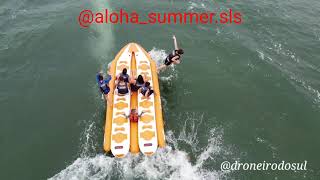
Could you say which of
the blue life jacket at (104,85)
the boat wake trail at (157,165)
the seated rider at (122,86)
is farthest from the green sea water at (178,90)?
the seated rider at (122,86)

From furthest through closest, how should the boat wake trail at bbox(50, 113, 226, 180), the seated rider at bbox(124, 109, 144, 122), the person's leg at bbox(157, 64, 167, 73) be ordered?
the person's leg at bbox(157, 64, 167, 73) → the seated rider at bbox(124, 109, 144, 122) → the boat wake trail at bbox(50, 113, 226, 180)

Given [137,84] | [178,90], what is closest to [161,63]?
[178,90]

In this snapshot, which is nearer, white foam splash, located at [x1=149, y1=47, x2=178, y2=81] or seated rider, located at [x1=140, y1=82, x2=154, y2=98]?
seated rider, located at [x1=140, y1=82, x2=154, y2=98]

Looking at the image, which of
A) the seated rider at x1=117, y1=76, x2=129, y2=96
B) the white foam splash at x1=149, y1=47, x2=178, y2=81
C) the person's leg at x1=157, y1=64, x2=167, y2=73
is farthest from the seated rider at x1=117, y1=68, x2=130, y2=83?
the white foam splash at x1=149, y1=47, x2=178, y2=81

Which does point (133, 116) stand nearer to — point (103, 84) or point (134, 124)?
point (134, 124)

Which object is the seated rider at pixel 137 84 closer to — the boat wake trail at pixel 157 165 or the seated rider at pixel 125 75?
the seated rider at pixel 125 75

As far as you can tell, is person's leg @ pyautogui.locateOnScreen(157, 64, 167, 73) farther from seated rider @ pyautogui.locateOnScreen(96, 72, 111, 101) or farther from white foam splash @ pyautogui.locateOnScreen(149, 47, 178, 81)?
seated rider @ pyautogui.locateOnScreen(96, 72, 111, 101)
